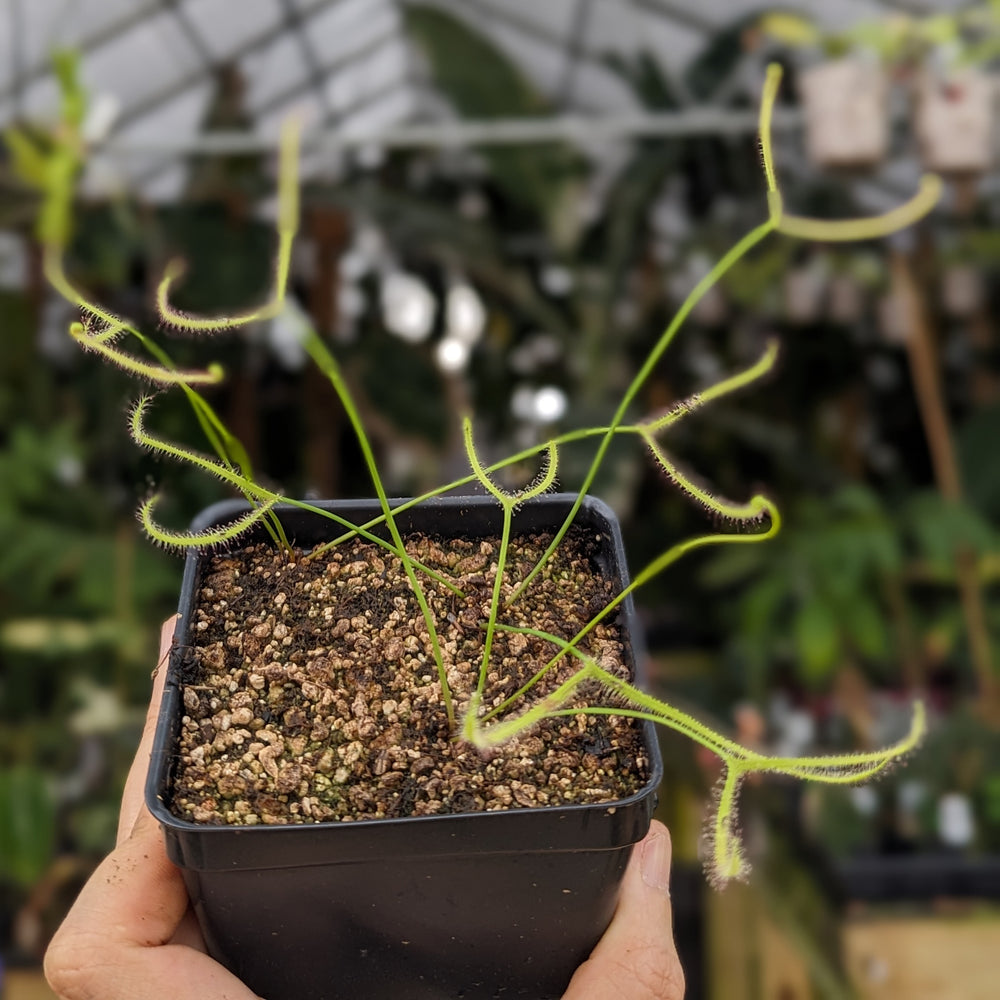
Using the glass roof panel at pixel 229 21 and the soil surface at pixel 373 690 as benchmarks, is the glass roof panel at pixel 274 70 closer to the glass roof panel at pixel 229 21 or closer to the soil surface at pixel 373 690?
the glass roof panel at pixel 229 21

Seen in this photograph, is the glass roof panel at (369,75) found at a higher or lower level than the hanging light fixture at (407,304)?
higher

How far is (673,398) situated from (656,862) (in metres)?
2.29

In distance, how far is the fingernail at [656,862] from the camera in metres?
0.51

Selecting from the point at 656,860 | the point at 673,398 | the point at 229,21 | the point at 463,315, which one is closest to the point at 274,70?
the point at 229,21

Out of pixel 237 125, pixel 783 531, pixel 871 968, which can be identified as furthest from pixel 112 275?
pixel 871 968

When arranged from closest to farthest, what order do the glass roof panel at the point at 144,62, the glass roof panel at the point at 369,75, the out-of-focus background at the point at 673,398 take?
the out-of-focus background at the point at 673,398 → the glass roof panel at the point at 144,62 → the glass roof panel at the point at 369,75

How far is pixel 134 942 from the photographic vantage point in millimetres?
465

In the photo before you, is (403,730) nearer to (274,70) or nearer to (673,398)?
(673,398)

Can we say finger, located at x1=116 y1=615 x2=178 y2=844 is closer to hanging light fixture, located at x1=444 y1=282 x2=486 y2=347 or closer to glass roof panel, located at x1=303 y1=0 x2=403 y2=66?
hanging light fixture, located at x1=444 y1=282 x2=486 y2=347

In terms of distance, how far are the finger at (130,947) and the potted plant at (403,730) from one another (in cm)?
2

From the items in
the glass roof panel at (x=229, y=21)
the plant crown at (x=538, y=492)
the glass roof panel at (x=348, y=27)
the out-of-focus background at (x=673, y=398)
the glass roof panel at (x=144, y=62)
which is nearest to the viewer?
the plant crown at (x=538, y=492)

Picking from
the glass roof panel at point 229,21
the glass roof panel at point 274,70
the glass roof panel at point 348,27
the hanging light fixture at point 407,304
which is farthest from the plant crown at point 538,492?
the glass roof panel at point 348,27

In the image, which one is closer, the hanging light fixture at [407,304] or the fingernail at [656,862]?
the fingernail at [656,862]

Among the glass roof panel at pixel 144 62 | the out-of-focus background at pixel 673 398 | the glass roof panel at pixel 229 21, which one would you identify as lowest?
the out-of-focus background at pixel 673 398
